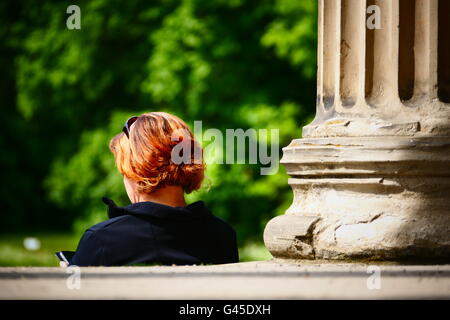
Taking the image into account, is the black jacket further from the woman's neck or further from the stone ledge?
the stone ledge

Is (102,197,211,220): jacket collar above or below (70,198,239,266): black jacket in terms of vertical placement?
above

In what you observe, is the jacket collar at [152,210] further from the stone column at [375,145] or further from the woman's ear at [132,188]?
the stone column at [375,145]

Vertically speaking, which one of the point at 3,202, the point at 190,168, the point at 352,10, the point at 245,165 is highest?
the point at 352,10

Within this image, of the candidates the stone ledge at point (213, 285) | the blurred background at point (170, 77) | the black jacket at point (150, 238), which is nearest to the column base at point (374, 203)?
the black jacket at point (150, 238)

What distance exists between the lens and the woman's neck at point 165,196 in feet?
14.6

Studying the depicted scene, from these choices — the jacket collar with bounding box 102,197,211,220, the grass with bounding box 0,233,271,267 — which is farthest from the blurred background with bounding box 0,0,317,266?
the jacket collar with bounding box 102,197,211,220

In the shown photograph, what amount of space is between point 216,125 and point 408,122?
42.0ft

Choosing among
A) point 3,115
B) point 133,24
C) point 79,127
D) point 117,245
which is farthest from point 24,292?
point 3,115

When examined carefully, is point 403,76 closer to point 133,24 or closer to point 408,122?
point 408,122

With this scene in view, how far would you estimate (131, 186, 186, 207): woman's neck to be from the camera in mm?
4453

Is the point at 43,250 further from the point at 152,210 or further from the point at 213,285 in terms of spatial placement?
the point at 213,285

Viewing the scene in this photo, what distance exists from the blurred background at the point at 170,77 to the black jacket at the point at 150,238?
11492 millimetres

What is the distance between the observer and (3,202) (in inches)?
1174

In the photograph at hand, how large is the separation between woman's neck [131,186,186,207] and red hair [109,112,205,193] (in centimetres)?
4
